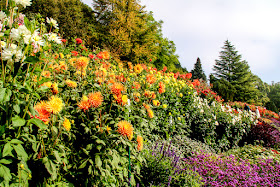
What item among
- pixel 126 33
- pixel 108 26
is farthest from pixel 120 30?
pixel 108 26

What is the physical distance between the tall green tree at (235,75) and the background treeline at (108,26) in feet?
45.0

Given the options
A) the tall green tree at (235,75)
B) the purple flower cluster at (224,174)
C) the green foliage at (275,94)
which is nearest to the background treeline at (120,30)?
the tall green tree at (235,75)

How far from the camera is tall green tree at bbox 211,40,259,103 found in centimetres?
2611

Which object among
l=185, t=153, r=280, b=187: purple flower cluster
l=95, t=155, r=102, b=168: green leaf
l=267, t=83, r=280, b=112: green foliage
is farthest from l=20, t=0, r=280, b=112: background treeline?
l=267, t=83, r=280, b=112: green foliage

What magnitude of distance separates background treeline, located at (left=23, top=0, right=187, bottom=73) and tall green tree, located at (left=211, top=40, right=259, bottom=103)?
45.0 ft

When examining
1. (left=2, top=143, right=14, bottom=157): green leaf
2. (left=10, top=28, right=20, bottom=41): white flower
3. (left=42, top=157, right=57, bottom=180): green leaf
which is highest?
(left=10, top=28, right=20, bottom=41): white flower

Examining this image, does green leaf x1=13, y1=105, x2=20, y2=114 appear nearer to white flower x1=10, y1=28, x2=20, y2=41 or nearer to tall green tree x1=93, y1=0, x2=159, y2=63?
white flower x1=10, y1=28, x2=20, y2=41

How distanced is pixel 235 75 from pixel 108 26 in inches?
912

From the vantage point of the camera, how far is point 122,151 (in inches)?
68.0

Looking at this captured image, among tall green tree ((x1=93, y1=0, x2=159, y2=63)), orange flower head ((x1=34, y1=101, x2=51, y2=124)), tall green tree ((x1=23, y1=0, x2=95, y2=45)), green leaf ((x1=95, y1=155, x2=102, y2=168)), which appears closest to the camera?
orange flower head ((x1=34, y1=101, x2=51, y2=124))

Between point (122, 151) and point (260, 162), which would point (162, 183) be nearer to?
point (122, 151)

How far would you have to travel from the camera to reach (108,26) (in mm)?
15523

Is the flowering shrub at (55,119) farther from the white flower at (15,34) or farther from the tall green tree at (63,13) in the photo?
the tall green tree at (63,13)

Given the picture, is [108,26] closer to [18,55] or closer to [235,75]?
[18,55]
